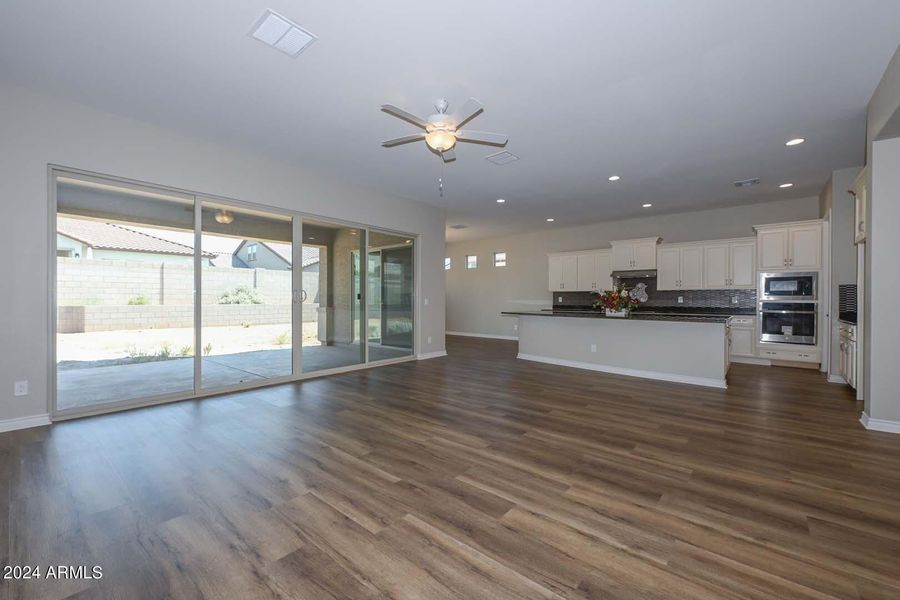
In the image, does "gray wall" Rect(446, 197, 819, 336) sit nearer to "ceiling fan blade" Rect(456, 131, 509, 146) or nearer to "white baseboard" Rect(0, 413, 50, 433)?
"ceiling fan blade" Rect(456, 131, 509, 146)

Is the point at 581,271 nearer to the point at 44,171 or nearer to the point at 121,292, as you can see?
the point at 121,292

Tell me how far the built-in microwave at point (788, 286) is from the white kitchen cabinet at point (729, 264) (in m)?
0.24

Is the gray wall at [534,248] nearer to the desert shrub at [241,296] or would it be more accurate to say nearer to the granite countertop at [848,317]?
the granite countertop at [848,317]

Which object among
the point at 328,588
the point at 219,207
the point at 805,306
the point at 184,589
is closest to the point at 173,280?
the point at 219,207

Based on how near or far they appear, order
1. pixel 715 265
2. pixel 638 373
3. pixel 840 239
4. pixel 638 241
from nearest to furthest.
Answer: pixel 840 239, pixel 638 373, pixel 715 265, pixel 638 241

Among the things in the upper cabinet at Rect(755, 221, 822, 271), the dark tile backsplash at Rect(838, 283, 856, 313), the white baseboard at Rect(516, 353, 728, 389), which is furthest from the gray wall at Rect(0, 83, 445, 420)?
the upper cabinet at Rect(755, 221, 822, 271)

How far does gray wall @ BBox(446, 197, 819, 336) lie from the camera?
714 cm

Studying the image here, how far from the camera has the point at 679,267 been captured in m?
7.41

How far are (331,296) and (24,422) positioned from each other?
3363 mm

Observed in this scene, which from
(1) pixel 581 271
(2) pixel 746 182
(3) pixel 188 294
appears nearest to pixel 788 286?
(2) pixel 746 182

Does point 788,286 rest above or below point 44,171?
below

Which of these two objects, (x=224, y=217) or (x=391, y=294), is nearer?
(x=224, y=217)

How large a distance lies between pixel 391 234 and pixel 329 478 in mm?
4830

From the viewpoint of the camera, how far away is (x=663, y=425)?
3451 mm
